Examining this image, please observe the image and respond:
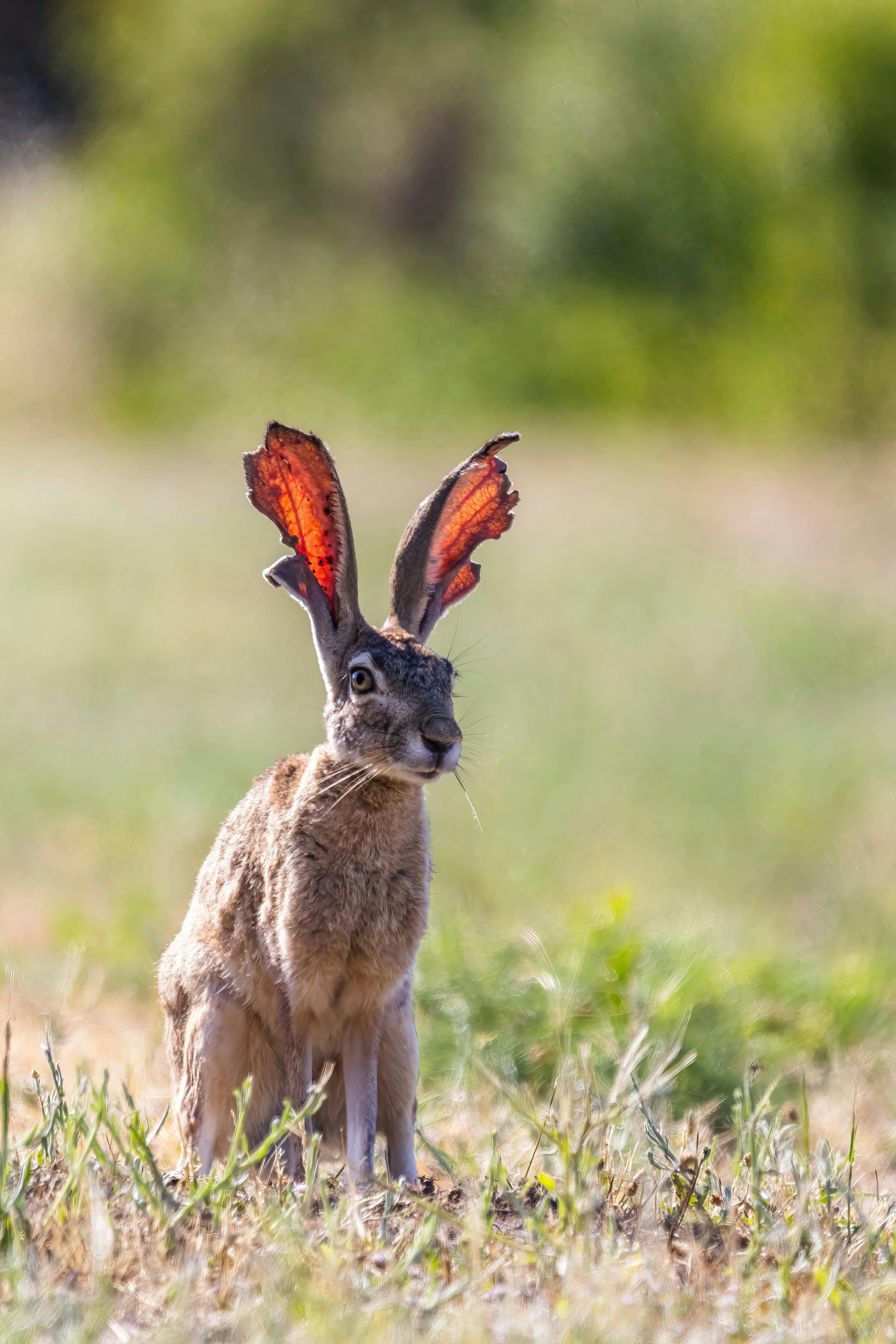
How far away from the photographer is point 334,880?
11.8ft

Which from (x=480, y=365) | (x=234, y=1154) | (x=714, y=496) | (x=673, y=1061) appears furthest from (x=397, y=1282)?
(x=480, y=365)

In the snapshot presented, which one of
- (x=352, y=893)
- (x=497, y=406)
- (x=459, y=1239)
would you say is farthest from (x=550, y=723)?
(x=459, y=1239)

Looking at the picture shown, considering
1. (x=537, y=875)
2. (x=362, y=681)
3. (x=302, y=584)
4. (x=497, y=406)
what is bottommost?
(x=537, y=875)

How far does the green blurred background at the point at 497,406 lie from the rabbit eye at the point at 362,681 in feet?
11.8

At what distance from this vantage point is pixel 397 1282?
9.04ft

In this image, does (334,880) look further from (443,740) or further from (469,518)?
(469,518)

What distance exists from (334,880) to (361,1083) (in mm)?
515

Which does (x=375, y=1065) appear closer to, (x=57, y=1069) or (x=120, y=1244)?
(x=57, y=1069)

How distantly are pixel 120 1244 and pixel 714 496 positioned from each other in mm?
12862

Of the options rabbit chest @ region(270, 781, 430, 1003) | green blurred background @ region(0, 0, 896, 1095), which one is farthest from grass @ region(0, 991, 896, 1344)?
green blurred background @ region(0, 0, 896, 1095)

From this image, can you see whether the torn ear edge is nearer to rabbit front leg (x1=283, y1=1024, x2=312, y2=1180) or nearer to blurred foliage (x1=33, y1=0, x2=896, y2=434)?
rabbit front leg (x1=283, y1=1024, x2=312, y2=1180)

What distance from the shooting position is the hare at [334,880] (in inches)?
141

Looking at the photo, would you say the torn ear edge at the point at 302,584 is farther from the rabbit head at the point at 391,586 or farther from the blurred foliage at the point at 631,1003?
the blurred foliage at the point at 631,1003

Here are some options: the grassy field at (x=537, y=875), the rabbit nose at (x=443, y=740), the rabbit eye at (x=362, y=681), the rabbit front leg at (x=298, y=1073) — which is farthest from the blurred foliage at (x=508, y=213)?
the rabbit front leg at (x=298, y=1073)
